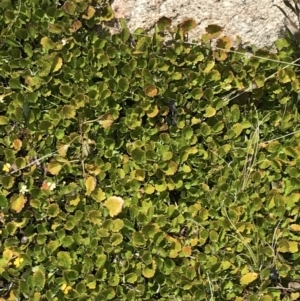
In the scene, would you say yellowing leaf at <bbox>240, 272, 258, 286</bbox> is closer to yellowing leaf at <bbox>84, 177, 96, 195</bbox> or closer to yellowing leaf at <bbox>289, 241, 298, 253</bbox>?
yellowing leaf at <bbox>289, 241, 298, 253</bbox>

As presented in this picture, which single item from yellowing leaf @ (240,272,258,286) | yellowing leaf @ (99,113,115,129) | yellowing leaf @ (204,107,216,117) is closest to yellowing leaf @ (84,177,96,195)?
yellowing leaf @ (99,113,115,129)

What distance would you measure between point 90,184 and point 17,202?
0.99 feet

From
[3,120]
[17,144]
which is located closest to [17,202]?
[17,144]

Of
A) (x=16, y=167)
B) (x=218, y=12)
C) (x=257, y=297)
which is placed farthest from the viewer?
(x=218, y=12)

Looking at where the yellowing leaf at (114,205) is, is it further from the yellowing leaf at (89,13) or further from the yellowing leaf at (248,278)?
the yellowing leaf at (89,13)

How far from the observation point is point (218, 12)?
2715 mm

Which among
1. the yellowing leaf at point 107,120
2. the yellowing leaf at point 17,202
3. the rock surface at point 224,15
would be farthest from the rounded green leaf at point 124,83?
the yellowing leaf at point 17,202

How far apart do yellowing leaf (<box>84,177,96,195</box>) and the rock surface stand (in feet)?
2.34

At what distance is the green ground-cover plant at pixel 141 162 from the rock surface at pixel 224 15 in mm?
76

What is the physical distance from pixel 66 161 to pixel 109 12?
0.70m

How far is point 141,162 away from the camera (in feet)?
8.31

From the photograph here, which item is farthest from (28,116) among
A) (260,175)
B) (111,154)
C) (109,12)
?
(260,175)

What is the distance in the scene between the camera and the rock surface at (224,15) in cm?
271

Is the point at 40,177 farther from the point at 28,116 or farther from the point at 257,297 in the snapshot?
the point at 257,297
